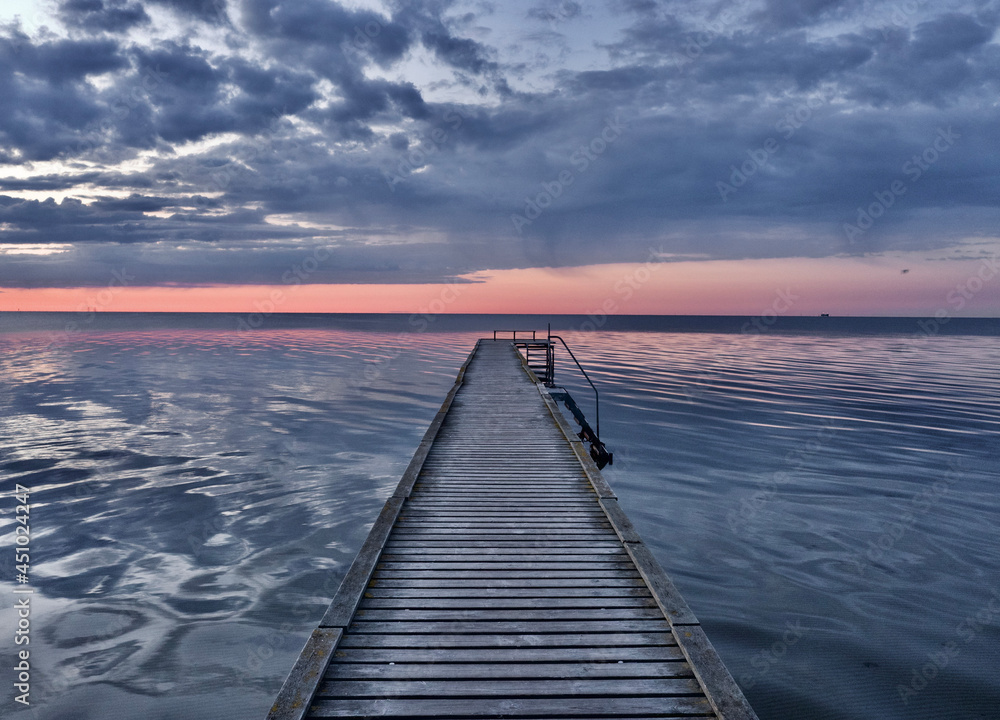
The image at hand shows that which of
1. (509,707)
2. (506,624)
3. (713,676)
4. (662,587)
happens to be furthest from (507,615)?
(713,676)

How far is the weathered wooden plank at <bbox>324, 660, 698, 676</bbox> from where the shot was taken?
12.9 feet

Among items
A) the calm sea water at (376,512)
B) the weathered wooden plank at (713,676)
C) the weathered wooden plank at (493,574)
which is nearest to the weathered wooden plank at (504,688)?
the weathered wooden plank at (713,676)

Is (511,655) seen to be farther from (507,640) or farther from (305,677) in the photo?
(305,677)

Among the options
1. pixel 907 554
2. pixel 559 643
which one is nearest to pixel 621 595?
pixel 559 643

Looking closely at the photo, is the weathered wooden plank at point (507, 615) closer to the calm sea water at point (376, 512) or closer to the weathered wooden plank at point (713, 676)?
the weathered wooden plank at point (713, 676)

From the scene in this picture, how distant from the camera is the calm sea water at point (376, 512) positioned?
21.7 feet

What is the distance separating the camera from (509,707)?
12.0 feet

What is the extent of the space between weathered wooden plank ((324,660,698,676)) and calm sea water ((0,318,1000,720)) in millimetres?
3085

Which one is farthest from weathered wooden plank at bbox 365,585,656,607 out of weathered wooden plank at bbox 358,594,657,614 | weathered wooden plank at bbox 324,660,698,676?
weathered wooden plank at bbox 324,660,698,676

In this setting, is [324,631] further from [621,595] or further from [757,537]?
[757,537]

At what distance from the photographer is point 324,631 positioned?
171 inches

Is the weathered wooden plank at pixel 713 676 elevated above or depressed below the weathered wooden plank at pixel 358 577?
below

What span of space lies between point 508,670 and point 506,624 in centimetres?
57

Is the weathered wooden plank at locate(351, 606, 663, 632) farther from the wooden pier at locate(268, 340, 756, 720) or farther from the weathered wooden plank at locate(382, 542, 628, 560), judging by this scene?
the weathered wooden plank at locate(382, 542, 628, 560)
